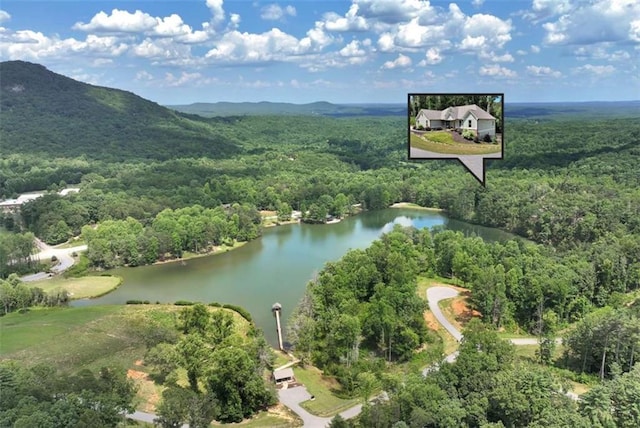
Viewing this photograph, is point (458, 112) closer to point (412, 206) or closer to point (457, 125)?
point (457, 125)

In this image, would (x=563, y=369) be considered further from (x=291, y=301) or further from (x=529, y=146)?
(x=529, y=146)

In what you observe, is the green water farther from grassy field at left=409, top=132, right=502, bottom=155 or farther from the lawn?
grassy field at left=409, top=132, right=502, bottom=155

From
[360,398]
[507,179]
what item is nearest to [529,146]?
[507,179]

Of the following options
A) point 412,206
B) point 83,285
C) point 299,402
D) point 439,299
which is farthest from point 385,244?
point 412,206

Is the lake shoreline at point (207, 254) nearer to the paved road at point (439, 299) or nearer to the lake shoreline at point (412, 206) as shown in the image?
the paved road at point (439, 299)

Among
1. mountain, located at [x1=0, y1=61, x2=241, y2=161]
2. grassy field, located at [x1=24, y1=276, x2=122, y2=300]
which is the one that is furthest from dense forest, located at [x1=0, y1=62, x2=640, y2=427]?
grassy field, located at [x1=24, y1=276, x2=122, y2=300]

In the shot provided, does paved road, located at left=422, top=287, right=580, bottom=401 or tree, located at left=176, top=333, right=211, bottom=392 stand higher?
tree, located at left=176, top=333, right=211, bottom=392

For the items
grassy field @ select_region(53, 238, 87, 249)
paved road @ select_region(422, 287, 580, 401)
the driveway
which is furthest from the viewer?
grassy field @ select_region(53, 238, 87, 249)
